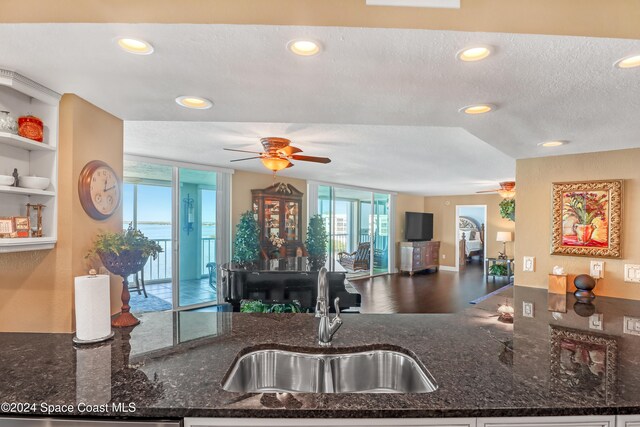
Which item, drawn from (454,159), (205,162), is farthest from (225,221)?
(454,159)

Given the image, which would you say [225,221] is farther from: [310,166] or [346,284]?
[346,284]

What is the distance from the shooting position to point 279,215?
6.26 metres

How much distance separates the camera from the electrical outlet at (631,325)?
6.04 feet

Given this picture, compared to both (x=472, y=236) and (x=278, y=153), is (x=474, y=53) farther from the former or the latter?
(x=472, y=236)

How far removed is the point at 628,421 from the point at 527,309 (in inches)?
48.2

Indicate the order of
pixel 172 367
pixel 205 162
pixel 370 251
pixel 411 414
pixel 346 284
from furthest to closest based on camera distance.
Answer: pixel 370 251
pixel 205 162
pixel 346 284
pixel 172 367
pixel 411 414

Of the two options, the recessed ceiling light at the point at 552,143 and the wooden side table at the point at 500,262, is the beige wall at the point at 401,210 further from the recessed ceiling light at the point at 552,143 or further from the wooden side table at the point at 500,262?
the recessed ceiling light at the point at 552,143

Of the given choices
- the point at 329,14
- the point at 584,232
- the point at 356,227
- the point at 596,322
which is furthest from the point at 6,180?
the point at 356,227

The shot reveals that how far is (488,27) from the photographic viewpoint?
3.67ft

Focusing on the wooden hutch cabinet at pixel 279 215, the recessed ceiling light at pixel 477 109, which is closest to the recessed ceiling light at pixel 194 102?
the recessed ceiling light at pixel 477 109

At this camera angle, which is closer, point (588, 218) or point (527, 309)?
point (527, 309)

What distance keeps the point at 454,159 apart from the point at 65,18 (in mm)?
4363

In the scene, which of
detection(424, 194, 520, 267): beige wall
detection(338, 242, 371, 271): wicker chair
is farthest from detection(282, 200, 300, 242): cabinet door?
detection(424, 194, 520, 267): beige wall

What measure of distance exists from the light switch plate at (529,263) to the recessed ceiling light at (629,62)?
1979mm
